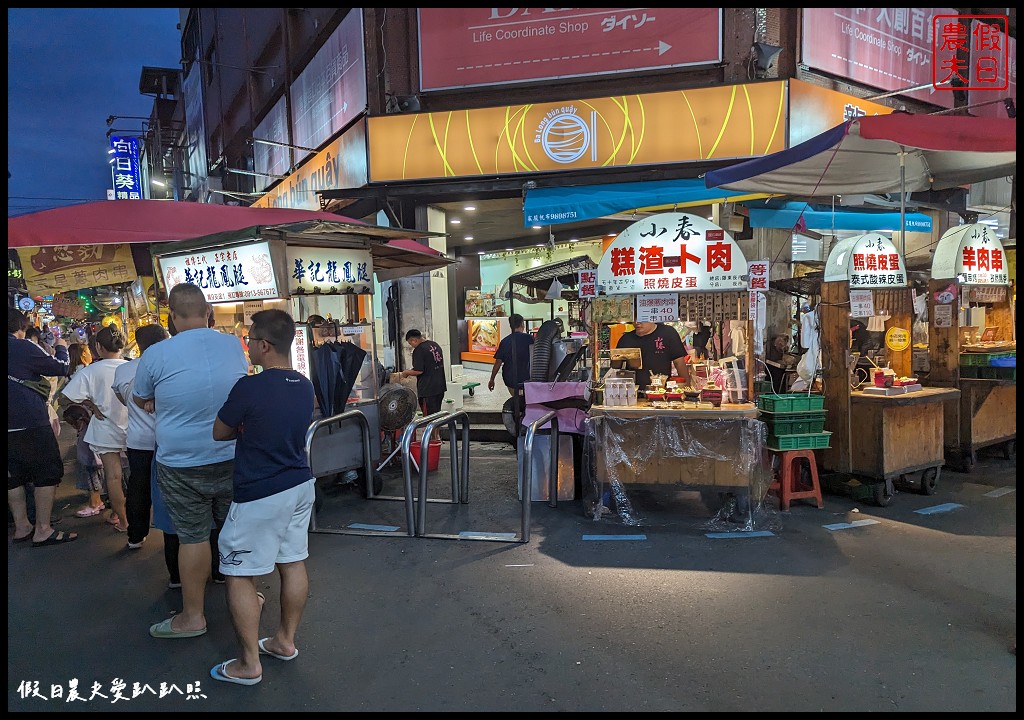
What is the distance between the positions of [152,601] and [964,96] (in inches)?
643

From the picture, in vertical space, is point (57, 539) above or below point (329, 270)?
below

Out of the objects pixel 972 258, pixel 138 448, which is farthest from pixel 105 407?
pixel 972 258

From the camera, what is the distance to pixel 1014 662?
344 centimetres

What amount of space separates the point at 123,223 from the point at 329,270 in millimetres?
2167

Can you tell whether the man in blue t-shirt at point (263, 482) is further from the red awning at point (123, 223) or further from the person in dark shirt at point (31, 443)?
the person in dark shirt at point (31, 443)

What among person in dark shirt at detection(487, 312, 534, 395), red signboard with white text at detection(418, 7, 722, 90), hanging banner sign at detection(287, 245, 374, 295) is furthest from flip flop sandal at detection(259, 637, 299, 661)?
red signboard with white text at detection(418, 7, 722, 90)

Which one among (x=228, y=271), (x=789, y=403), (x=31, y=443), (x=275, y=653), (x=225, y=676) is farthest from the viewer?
(x=228, y=271)

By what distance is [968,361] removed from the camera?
8.05 meters

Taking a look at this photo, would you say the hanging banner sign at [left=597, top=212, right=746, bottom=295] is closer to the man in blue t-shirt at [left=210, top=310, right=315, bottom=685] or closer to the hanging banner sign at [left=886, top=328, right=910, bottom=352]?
the hanging banner sign at [left=886, top=328, right=910, bottom=352]

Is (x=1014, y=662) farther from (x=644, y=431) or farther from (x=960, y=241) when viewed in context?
(x=960, y=241)

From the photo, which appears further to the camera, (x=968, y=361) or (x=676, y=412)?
(x=968, y=361)

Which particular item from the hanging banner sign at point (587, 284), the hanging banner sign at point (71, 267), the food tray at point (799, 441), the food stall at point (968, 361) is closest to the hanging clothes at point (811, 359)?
the food tray at point (799, 441)

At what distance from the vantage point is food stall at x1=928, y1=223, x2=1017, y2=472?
7516mm

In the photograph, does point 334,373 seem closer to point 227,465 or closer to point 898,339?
point 227,465
